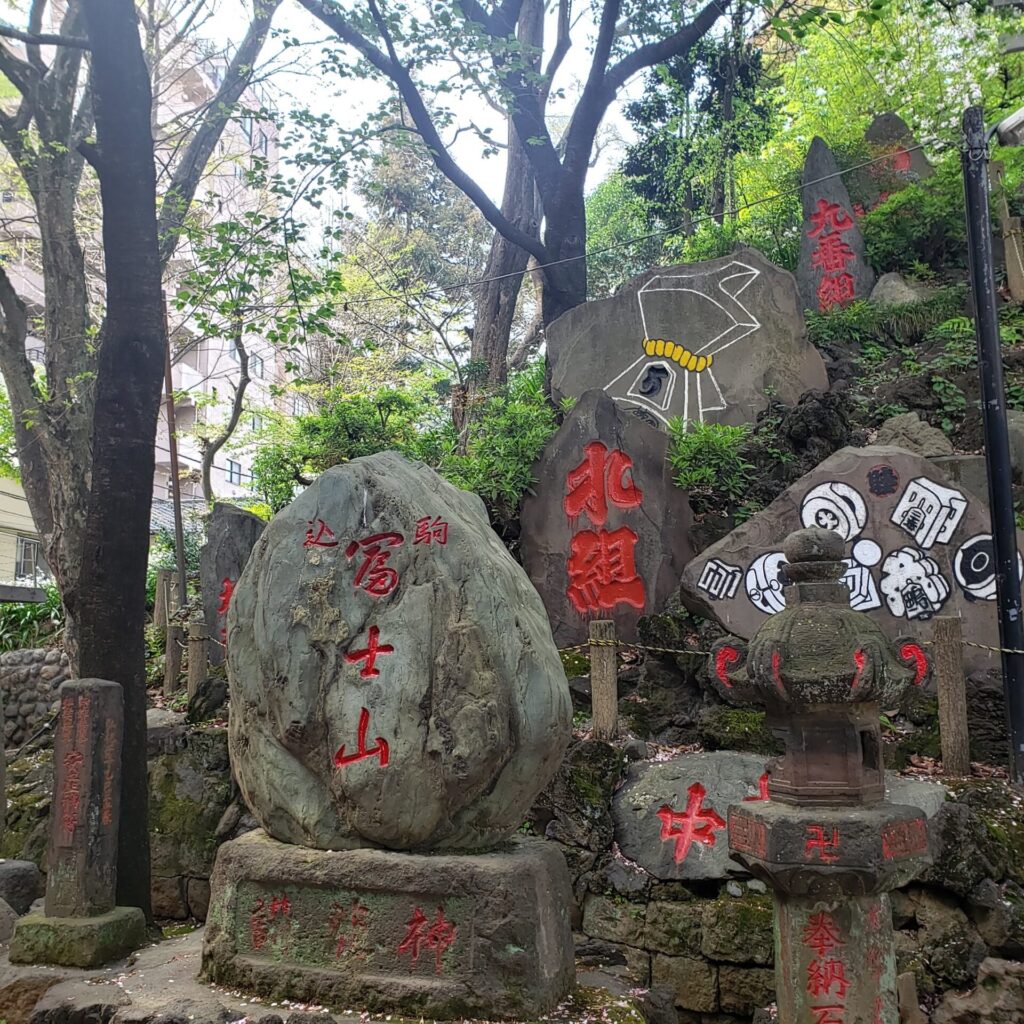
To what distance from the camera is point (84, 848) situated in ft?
16.4

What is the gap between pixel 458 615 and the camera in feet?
14.1

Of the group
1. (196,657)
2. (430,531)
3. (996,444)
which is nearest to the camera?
(430,531)

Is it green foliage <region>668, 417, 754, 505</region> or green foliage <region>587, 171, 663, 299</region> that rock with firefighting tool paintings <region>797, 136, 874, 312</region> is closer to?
green foliage <region>668, 417, 754, 505</region>

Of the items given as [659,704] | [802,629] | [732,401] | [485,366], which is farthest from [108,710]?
[485,366]

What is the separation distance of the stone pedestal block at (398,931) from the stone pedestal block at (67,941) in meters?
0.90

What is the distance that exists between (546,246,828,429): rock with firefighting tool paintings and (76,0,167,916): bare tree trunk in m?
5.71

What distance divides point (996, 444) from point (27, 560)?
849 inches

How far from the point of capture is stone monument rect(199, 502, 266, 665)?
10.0 metres

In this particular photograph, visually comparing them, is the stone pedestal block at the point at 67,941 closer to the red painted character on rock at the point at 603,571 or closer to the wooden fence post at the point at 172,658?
the red painted character on rock at the point at 603,571

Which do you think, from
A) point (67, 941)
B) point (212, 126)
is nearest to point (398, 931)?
point (67, 941)

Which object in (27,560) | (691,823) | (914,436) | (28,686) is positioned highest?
(914,436)

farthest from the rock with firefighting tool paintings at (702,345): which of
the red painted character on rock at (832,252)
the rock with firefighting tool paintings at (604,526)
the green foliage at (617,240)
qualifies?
the green foliage at (617,240)

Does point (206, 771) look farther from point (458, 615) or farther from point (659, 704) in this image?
point (458, 615)

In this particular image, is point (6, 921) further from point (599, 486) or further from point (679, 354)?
point (679, 354)
